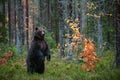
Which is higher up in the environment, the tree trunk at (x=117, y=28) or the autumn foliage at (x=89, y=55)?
the tree trunk at (x=117, y=28)

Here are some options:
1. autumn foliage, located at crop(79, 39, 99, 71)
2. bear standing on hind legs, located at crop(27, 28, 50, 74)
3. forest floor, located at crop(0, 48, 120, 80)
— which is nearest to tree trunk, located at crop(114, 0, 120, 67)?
forest floor, located at crop(0, 48, 120, 80)

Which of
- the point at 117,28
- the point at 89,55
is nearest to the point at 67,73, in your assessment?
the point at 89,55

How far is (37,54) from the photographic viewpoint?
12.1 metres

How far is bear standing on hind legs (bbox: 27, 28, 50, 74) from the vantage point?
12.1 m

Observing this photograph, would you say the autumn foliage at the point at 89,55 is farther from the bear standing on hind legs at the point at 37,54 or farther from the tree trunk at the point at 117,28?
the bear standing on hind legs at the point at 37,54

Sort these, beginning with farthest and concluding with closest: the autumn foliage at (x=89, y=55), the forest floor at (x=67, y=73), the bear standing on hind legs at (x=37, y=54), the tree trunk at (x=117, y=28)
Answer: the bear standing on hind legs at (x=37, y=54) < the autumn foliage at (x=89, y=55) < the tree trunk at (x=117, y=28) < the forest floor at (x=67, y=73)

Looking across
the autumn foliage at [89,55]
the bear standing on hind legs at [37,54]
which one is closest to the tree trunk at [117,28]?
the autumn foliage at [89,55]

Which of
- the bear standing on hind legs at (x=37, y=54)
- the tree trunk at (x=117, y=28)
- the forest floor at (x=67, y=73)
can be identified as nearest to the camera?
the forest floor at (x=67, y=73)

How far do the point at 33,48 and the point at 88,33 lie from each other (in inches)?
379

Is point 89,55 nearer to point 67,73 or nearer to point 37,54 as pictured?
point 67,73

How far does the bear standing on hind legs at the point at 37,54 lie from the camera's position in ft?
39.7

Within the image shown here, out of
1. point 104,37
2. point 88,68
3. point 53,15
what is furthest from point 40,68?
point 53,15

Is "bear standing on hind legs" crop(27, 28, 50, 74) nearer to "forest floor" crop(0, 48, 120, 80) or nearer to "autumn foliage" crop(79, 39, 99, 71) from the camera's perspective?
"forest floor" crop(0, 48, 120, 80)

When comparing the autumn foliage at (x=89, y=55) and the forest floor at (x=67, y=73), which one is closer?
the forest floor at (x=67, y=73)
